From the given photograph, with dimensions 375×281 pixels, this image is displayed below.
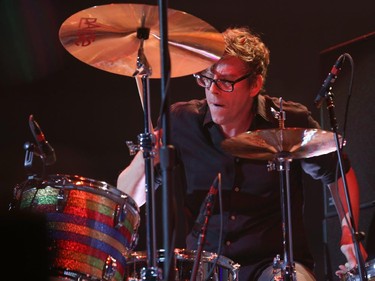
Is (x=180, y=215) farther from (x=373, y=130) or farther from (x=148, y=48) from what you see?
(x=148, y=48)

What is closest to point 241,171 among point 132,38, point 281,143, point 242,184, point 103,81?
point 242,184

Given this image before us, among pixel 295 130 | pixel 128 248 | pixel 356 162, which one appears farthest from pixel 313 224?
pixel 128 248

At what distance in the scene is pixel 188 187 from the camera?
10.8 ft

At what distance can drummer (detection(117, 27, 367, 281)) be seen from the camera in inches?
121

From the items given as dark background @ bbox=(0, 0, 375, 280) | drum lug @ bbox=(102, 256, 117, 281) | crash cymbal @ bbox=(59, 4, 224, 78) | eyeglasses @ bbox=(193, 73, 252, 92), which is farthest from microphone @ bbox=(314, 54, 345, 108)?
dark background @ bbox=(0, 0, 375, 280)

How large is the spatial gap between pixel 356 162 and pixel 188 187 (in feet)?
3.17

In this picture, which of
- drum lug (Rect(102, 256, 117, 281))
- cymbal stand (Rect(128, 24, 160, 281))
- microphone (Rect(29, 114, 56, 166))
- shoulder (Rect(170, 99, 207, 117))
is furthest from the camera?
shoulder (Rect(170, 99, 207, 117))

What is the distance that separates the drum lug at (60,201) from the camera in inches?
91.7

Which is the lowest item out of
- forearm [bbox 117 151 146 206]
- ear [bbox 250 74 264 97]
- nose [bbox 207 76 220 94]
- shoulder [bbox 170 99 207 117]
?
forearm [bbox 117 151 146 206]

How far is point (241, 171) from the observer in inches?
127

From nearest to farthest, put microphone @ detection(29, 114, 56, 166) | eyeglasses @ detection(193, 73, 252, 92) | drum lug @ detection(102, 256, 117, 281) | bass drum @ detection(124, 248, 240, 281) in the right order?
1. microphone @ detection(29, 114, 56, 166)
2. drum lug @ detection(102, 256, 117, 281)
3. bass drum @ detection(124, 248, 240, 281)
4. eyeglasses @ detection(193, 73, 252, 92)

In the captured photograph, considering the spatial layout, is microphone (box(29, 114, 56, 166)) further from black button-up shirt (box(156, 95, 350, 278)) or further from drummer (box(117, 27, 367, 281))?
black button-up shirt (box(156, 95, 350, 278))

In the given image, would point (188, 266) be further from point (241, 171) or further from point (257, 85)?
point (257, 85)

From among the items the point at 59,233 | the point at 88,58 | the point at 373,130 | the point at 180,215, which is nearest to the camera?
the point at 59,233
